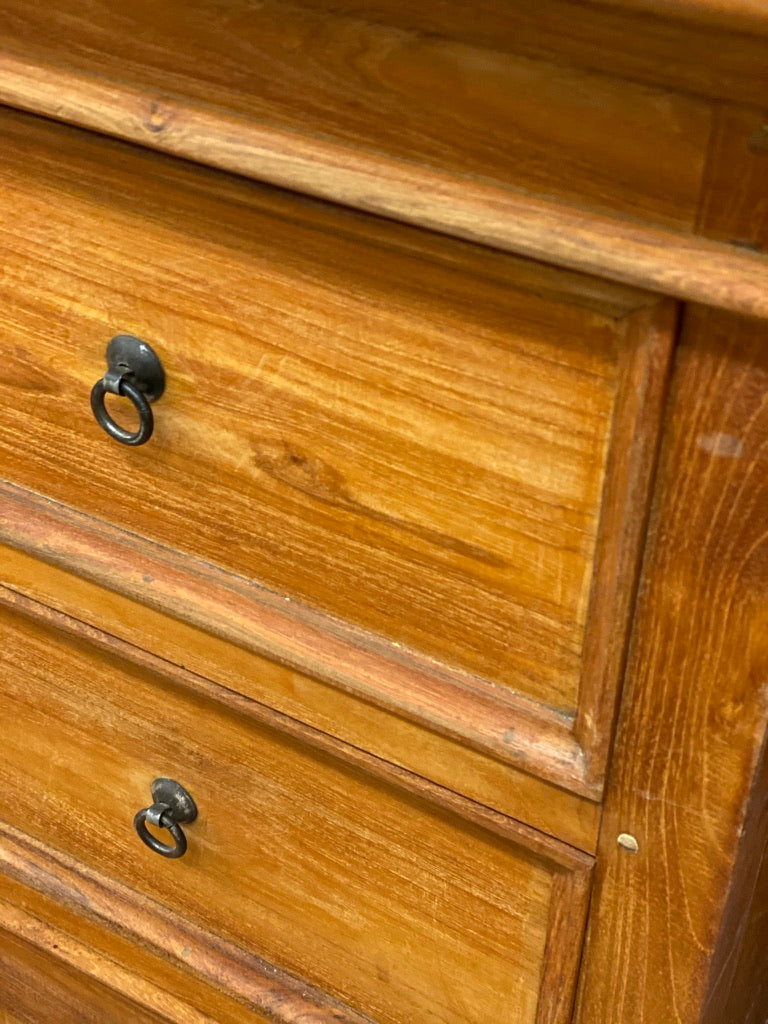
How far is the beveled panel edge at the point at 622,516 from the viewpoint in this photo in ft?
1.30

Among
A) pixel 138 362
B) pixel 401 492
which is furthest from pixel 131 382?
pixel 401 492

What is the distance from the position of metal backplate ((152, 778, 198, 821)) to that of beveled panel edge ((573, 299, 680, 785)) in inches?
9.2

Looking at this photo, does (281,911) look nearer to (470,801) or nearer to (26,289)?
(470,801)

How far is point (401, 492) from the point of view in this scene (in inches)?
18.8

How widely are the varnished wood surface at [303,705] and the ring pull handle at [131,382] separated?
10 centimetres

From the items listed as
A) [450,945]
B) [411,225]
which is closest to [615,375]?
[411,225]

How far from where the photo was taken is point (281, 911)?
0.63m

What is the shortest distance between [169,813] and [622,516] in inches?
12.5

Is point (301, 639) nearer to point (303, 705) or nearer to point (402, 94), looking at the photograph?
point (303, 705)

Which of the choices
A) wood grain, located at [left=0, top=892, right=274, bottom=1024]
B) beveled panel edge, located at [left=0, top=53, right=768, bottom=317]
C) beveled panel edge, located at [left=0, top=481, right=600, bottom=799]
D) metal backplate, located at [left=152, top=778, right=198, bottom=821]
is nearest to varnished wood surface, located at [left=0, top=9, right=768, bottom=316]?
beveled panel edge, located at [left=0, top=53, right=768, bottom=317]

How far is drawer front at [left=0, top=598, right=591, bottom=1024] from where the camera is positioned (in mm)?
554

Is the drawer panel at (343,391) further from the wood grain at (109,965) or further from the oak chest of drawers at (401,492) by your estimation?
the wood grain at (109,965)

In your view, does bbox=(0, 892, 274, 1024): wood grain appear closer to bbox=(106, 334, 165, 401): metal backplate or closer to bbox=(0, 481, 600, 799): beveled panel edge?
bbox=(0, 481, 600, 799): beveled panel edge

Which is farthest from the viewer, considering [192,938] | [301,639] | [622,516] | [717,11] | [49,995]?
[49,995]
